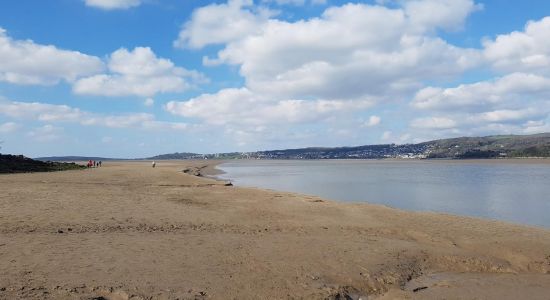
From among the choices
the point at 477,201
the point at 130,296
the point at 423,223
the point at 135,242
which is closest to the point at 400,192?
the point at 477,201

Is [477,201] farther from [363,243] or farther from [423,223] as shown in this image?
[363,243]

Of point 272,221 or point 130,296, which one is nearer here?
point 130,296

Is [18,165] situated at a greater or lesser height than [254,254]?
greater

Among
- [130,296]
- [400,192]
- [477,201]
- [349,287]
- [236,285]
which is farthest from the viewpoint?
[400,192]

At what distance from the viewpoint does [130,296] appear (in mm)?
8445

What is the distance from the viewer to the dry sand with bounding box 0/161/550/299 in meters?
9.27

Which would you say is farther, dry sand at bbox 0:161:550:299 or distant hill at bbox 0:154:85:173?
distant hill at bbox 0:154:85:173

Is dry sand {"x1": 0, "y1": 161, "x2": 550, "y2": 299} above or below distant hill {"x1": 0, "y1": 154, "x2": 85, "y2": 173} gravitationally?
below

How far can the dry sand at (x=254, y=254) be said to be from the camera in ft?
30.4

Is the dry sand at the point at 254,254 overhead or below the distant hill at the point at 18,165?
below

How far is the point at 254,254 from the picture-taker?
12164 mm

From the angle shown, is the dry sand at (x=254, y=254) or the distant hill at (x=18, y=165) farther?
the distant hill at (x=18, y=165)

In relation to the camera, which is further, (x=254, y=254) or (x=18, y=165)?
(x=18, y=165)

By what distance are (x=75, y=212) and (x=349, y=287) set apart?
1214cm
